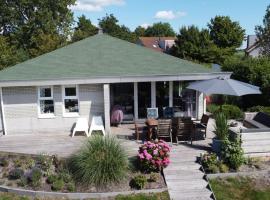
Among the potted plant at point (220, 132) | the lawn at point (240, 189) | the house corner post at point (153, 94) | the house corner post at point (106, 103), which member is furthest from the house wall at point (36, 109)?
the lawn at point (240, 189)

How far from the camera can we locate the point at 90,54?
16.8m

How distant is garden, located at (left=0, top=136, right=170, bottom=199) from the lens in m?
9.84

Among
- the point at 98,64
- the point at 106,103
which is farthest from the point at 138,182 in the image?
the point at 98,64

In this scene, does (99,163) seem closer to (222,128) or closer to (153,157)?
(153,157)

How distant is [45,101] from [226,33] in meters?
41.5

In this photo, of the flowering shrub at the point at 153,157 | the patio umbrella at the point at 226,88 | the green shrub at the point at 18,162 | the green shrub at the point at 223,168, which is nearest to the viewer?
the flowering shrub at the point at 153,157

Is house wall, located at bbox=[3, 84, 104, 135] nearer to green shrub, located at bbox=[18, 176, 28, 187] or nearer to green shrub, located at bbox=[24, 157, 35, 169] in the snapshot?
green shrub, located at bbox=[24, 157, 35, 169]

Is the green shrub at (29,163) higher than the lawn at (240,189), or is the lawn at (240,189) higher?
the green shrub at (29,163)

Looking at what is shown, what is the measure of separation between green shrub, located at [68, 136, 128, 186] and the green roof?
5.02 meters

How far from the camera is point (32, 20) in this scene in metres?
45.3

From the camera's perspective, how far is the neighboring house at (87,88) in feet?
48.6

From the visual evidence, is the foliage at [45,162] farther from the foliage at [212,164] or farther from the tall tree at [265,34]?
the tall tree at [265,34]

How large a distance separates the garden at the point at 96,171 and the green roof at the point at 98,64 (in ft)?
16.2

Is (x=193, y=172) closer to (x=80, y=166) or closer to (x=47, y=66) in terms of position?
(x=80, y=166)
